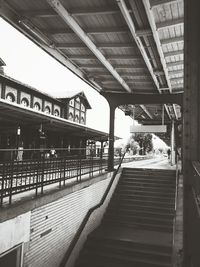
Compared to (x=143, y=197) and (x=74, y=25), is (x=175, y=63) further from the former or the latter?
(x=143, y=197)

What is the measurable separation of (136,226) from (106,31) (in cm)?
758

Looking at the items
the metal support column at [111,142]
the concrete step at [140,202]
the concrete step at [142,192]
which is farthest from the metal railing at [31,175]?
the metal support column at [111,142]

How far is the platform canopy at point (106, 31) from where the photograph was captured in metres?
5.50

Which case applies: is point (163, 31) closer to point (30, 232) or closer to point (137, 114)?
point (30, 232)

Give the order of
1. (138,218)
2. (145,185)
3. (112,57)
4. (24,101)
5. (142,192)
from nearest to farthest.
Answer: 1. (112,57)
2. (138,218)
3. (142,192)
4. (145,185)
5. (24,101)

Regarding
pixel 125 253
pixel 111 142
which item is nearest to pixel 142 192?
pixel 111 142

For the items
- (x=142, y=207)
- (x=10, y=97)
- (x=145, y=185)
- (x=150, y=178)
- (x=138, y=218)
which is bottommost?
(x=138, y=218)

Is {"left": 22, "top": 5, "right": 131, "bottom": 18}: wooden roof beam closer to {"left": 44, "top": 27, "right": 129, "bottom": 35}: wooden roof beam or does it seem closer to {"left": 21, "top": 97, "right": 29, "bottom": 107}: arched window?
{"left": 44, "top": 27, "right": 129, "bottom": 35}: wooden roof beam

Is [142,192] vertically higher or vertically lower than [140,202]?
higher

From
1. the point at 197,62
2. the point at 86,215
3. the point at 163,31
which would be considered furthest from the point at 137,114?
the point at 197,62

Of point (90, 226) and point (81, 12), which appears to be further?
point (90, 226)

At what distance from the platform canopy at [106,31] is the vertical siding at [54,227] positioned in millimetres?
4427

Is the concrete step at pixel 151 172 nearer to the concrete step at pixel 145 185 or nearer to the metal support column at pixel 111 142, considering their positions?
the concrete step at pixel 145 185

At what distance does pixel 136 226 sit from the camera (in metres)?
10.7
